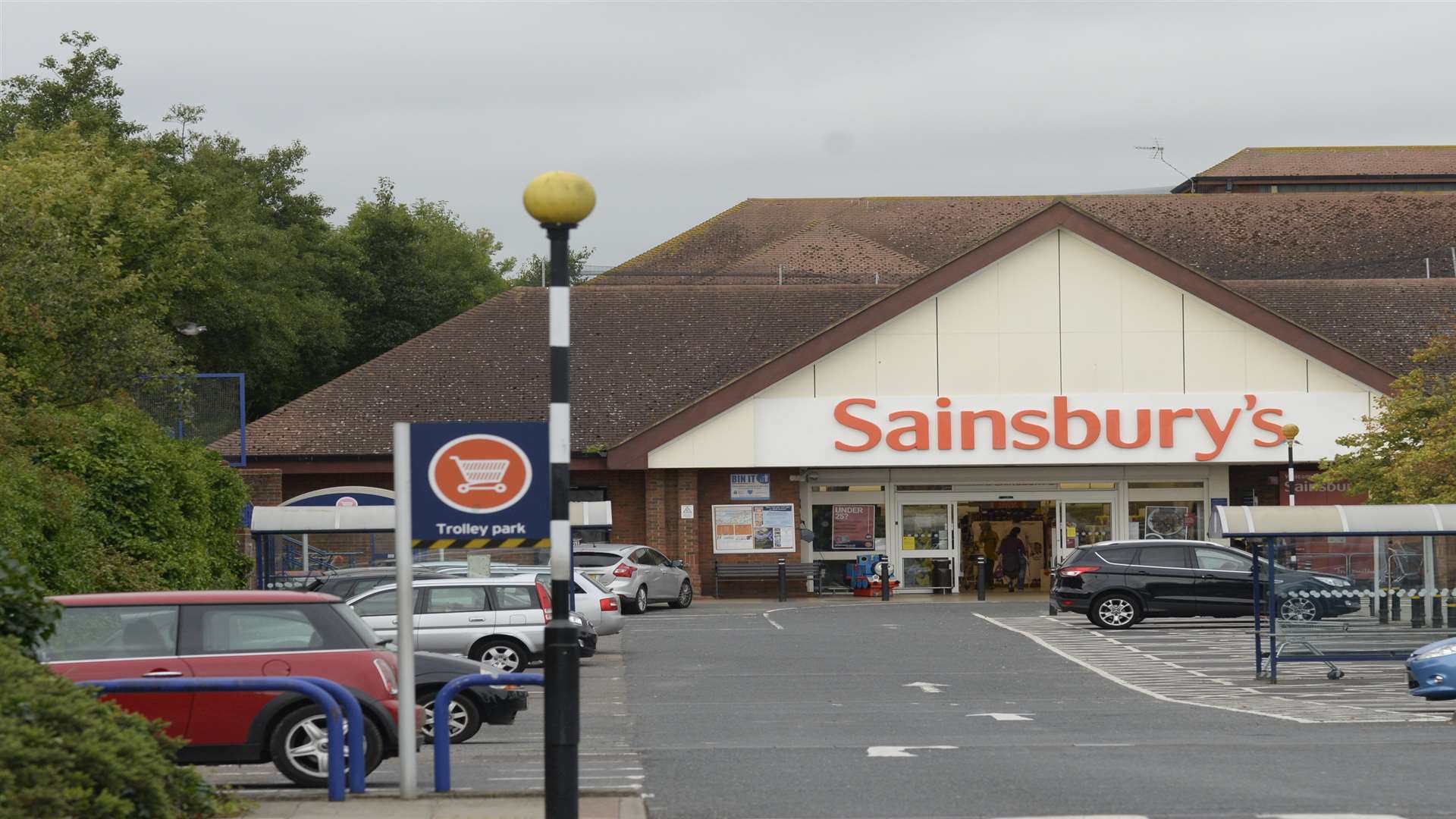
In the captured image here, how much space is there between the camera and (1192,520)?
4072 centimetres

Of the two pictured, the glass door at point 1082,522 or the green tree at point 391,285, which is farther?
the green tree at point 391,285

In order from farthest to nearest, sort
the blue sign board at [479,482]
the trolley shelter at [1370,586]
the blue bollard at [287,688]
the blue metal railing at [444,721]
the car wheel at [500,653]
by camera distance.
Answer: the car wheel at [500,653]
the trolley shelter at [1370,586]
the blue metal railing at [444,721]
the blue bollard at [287,688]
the blue sign board at [479,482]

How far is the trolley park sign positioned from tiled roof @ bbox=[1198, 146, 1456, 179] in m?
28.2

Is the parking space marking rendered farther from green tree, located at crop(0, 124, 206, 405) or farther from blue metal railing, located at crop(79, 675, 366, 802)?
green tree, located at crop(0, 124, 206, 405)

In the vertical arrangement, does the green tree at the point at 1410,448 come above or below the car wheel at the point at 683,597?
above

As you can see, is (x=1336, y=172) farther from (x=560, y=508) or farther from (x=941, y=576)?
(x=560, y=508)

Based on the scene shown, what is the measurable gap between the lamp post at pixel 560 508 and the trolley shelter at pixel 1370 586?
13444mm

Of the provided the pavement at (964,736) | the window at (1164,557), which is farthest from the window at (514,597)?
the window at (1164,557)

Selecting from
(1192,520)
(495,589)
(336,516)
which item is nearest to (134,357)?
(336,516)

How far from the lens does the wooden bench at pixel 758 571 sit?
130 ft

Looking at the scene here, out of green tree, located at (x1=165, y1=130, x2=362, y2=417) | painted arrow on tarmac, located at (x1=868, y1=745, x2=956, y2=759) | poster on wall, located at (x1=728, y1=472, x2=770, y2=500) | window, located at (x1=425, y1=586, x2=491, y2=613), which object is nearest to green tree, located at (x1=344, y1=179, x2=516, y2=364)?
green tree, located at (x1=165, y1=130, x2=362, y2=417)

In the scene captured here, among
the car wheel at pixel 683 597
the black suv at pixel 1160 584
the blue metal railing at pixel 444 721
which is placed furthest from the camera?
the car wheel at pixel 683 597

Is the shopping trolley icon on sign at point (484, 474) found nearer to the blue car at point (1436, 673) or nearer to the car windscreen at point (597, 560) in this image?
the blue car at point (1436, 673)

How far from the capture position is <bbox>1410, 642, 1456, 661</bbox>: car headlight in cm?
1703
